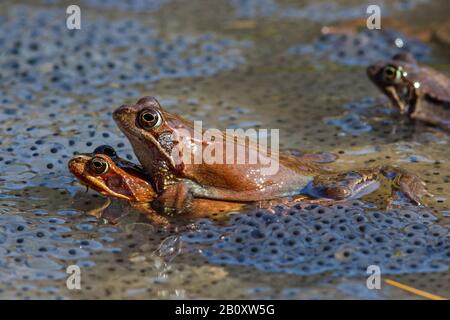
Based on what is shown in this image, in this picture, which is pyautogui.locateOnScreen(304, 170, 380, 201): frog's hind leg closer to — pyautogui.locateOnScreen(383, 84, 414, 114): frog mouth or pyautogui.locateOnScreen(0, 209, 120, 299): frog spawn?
pyautogui.locateOnScreen(0, 209, 120, 299): frog spawn

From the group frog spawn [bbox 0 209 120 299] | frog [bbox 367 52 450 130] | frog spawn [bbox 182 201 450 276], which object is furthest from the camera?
frog [bbox 367 52 450 130]

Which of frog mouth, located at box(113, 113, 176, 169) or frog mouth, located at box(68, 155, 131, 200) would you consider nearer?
frog mouth, located at box(113, 113, 176, 169)

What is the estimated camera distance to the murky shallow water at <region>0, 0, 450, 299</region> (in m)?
5.53

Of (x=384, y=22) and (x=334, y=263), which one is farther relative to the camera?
(x=384, y=22)

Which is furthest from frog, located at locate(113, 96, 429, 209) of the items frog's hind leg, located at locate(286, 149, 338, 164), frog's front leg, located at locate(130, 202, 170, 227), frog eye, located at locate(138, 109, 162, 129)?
frog's hind leg, located at locate(286, 149, 338, 164)

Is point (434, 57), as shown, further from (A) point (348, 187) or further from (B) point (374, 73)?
(A) point (348, 187)

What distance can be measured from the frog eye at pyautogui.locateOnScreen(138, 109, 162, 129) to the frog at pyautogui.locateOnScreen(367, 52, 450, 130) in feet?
9.64

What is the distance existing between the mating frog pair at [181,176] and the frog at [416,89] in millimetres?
2049

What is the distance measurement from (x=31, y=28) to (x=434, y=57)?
4741mm

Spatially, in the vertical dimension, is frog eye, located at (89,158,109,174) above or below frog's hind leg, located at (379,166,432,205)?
above

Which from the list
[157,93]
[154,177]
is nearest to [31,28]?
[157,93]

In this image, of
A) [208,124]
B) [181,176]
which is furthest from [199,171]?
[208,124]

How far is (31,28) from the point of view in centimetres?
1046

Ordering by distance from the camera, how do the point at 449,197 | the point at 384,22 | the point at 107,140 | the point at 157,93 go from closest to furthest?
the point at 449,197, the point at 107,140, the point at 157,93, the point at 384,22
